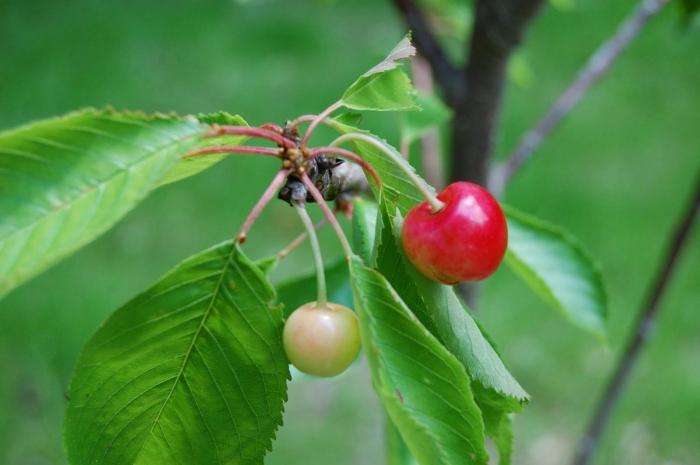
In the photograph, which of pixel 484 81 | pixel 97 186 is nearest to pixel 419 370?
pixel 97 186

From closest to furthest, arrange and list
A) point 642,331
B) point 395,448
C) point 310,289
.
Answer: point 395,448 < point 310,289 < point 642,331

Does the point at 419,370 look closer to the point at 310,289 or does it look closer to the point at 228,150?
the point at 228,150

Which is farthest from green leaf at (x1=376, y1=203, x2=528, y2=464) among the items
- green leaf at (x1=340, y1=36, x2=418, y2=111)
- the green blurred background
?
the green blurred background

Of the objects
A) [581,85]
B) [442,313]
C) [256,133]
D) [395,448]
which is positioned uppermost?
[256,133]

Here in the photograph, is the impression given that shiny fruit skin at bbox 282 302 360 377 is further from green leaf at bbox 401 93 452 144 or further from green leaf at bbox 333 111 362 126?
green leaf at bbox 401 93 452 144

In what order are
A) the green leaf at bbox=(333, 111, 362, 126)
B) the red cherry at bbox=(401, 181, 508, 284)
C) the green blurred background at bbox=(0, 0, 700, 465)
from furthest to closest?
the green blurred background at bbox=(0, 0, 700, 465), the green leaf at bbox=(333, 111, 362, 126), the red cherry at bbox=(401, 181, 508, 284)

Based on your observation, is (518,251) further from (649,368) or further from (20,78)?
(20,78)

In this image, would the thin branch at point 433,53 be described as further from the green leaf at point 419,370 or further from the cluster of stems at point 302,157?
the green leaf at point 419,370
